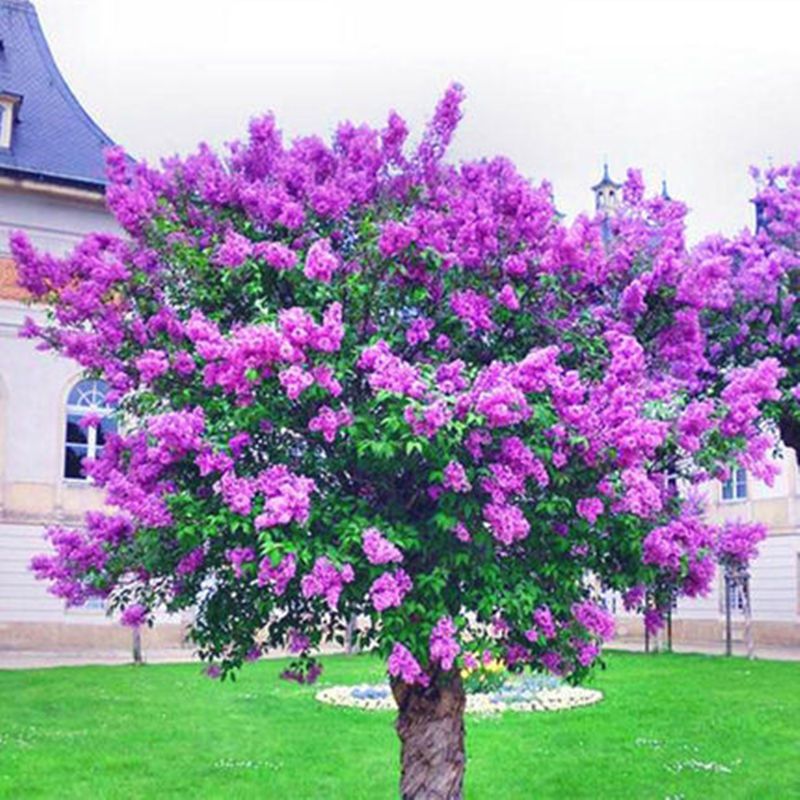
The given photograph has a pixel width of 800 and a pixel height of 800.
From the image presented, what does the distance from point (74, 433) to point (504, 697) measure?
12.5m

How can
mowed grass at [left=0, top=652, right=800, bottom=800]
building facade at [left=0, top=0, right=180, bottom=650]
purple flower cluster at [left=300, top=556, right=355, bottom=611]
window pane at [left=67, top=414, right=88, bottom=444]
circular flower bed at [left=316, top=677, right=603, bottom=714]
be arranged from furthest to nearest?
window pane at [left=67, top=414, right=88, bottom=444] → building facade at [left=0, top=0, right=180, bottom=650] → circular flower bed at [left=316, top=677, right=603, bottom=714] → mowed grass at [left=0, top=652, right=800, bottom=800] → purple flower cluster at [left=300, top=556, right=355, bottom=611]

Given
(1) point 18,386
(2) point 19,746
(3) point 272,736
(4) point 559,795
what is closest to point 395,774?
(4) point 559,795

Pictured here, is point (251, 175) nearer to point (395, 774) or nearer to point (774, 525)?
point (395, 774)

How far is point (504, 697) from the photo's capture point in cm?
1566

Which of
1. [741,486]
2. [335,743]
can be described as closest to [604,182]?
[741,486]

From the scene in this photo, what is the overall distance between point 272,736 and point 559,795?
3983mm

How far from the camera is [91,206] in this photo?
23828 millimetres

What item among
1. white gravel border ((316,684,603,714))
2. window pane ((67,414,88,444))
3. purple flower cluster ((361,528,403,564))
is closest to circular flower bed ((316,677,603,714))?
white gravel border ((316,684,603,714))

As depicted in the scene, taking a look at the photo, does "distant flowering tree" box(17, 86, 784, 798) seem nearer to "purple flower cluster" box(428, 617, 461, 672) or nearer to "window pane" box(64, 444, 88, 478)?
"purple flower cluster" box(428, 617, 461, 672)

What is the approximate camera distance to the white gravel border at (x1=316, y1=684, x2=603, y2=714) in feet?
49.3

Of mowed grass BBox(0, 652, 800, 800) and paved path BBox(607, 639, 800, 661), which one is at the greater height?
mowed grass BBox(0, 652, 800, 800)

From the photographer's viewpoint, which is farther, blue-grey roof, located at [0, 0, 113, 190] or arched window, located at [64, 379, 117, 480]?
arched window, located at [64, 379, 117, 480]

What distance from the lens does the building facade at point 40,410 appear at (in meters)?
23.2

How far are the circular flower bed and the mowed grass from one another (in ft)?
1.19
